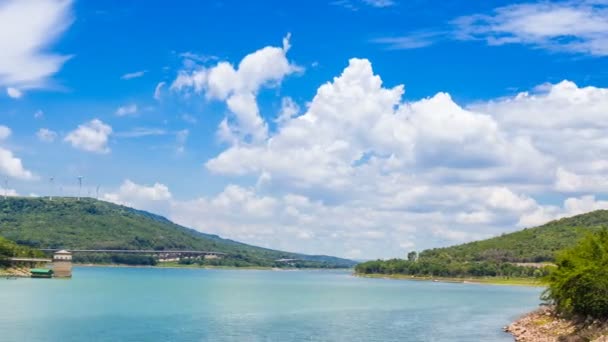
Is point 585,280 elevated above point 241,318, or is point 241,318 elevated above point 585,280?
point 585,280

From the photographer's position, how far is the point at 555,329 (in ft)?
278

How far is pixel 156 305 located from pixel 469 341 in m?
73.1

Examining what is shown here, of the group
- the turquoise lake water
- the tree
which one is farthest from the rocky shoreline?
the turquoise lake water

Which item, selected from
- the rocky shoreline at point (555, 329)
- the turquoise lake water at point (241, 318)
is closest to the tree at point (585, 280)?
the rocky shoreline at point (555, 329)

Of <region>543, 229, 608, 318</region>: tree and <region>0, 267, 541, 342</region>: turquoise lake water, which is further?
<region>0, 267, 541, 342</region>: turquoise lake water

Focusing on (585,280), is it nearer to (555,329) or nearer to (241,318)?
(555,329)

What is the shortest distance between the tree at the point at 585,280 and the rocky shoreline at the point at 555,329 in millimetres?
1398

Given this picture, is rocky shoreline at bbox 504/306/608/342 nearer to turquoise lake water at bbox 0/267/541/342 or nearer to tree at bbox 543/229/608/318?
tree at bbox 543/229/608/318

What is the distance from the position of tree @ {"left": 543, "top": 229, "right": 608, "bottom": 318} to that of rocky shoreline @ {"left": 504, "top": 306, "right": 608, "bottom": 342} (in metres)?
1.40

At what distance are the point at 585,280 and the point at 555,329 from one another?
868 centimetres

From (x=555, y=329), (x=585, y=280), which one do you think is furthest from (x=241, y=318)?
(x=585, y=280)

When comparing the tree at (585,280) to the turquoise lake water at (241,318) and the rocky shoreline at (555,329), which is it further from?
the turquoise lake water at (241,318)

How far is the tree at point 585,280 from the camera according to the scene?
76312 mm

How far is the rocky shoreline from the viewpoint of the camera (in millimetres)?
71062
